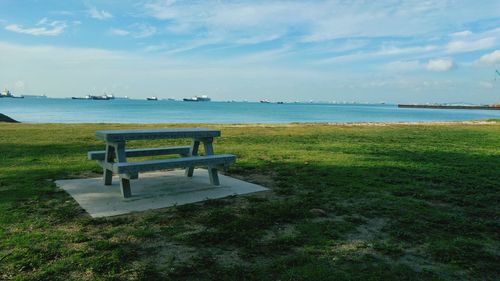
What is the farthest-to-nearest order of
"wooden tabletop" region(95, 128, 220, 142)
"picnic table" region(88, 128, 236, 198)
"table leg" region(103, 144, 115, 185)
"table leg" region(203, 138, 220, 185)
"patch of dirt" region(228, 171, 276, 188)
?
"patch of dirt" region(228, 171, 276, 188)
"table leg" region(203, 138, 220, 185)
"table leg" region(103, 144, 115, 185)
"wooden tabletop" region(95, 128, 220, 142)
"picnic table" region(88, 128, 236, 198)

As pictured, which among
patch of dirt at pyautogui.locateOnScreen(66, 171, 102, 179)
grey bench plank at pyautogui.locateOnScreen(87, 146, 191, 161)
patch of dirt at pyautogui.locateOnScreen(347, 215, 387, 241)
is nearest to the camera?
patch of dirt at pyautogui.locateOnScreen(347, 215, 387, 241)

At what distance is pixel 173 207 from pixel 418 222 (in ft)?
10.5

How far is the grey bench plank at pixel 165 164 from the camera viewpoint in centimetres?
548

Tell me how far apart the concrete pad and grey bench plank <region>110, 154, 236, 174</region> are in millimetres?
452

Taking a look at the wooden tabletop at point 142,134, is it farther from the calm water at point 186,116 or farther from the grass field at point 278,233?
the calm water at point 186,116

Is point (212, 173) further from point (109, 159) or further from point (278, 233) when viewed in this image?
point (278, 233)

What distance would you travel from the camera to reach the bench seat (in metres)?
5.48

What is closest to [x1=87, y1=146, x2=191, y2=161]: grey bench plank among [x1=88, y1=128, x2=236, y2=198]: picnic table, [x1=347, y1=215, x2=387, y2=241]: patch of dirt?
[x1=88, y1=128, x2=236, y2=198]: picnic table

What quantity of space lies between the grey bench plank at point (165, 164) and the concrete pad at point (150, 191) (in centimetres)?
45

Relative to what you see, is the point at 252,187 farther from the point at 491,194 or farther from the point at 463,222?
the point at 491,194

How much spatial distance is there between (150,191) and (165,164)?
2.58 ft

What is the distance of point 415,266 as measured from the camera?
12.2 ft

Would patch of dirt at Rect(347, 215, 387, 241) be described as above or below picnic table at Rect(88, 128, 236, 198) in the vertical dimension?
below

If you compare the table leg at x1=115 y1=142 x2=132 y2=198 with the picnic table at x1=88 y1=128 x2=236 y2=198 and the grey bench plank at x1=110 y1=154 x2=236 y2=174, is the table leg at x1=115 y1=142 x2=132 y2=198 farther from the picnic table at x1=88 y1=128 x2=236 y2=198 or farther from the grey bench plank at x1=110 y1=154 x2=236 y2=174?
the grey bench plank at x1=110 y1=154 x2=236 y2=174
